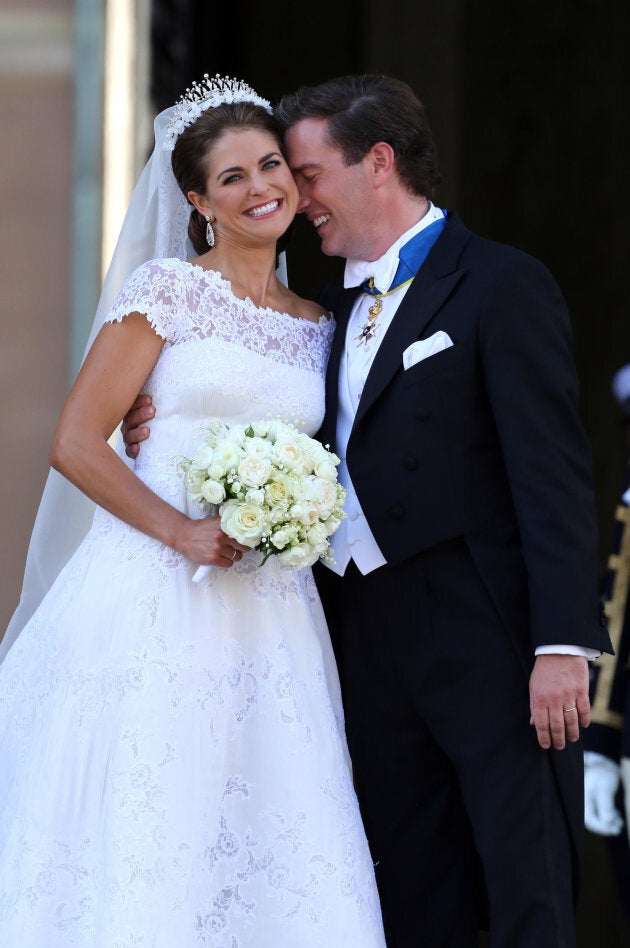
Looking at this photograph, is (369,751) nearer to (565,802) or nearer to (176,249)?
(565,802)

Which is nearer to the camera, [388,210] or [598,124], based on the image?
[388,210]

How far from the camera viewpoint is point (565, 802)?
2797 mm

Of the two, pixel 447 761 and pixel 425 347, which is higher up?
pixel 425 347

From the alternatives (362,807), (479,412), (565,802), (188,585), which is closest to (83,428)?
(188,585)

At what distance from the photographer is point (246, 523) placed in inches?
103

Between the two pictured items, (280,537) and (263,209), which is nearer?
(280,537)

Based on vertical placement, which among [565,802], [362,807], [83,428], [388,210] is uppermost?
[388,210]

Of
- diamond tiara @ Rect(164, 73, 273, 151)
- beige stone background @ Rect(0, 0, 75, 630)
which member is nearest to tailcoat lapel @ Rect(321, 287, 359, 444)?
diamond tiara @ Rect(164, 73, 273, 151)

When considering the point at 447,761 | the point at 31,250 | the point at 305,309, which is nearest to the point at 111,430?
the point at 305,309

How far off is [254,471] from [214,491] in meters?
0.09

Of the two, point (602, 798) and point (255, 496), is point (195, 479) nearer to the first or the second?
point (255, 496)

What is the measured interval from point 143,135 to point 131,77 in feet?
0.62

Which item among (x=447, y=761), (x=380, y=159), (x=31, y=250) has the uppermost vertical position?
(x=380, y=159)

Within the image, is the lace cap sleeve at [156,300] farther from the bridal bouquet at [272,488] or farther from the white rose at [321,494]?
the white rose at [321,494]
